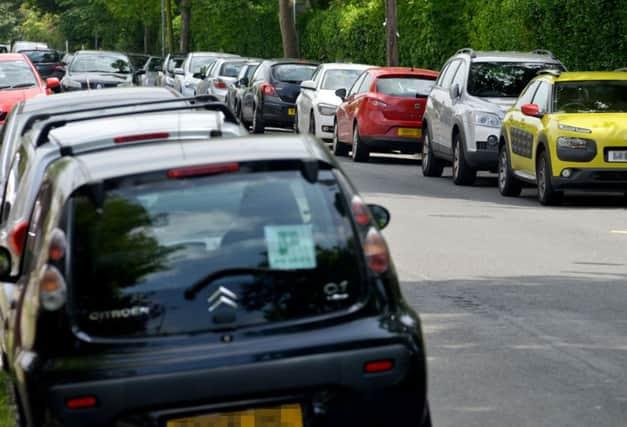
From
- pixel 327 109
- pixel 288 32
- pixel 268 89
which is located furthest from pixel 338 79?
pixel 288 32

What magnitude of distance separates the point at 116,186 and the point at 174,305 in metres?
0.48

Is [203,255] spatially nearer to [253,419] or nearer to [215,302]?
[215,302]

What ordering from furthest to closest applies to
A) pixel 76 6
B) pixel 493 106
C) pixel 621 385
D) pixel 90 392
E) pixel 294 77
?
pixel 76 6 → pixel 294 77 → pixel 493 106 → pixel 621 385 → pixel 90 392

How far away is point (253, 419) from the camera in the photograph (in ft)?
19.6

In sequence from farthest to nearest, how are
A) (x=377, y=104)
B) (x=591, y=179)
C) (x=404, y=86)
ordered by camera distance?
(x=404, y=86) → (x=377, y=104) → (x=591, y=179)

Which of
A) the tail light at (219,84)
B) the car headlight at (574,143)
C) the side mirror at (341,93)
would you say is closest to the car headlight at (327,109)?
the side mirror at (341,93)

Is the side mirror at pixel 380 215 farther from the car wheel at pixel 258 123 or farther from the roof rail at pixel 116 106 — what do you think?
the car wheel at pixel 258 123

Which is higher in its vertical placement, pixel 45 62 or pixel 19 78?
pixel 19 78

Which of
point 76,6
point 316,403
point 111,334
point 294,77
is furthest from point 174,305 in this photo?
point 76,6

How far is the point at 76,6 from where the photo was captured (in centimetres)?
10006

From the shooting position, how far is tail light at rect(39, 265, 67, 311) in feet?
19.8

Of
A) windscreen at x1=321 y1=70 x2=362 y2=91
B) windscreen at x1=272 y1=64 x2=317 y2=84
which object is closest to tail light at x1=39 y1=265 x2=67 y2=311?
windscreen at x1=321 y1=70 x2=362 y2=91

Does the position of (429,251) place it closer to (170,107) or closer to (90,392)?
(170,107)

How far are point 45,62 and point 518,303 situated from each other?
48676 millimetres
